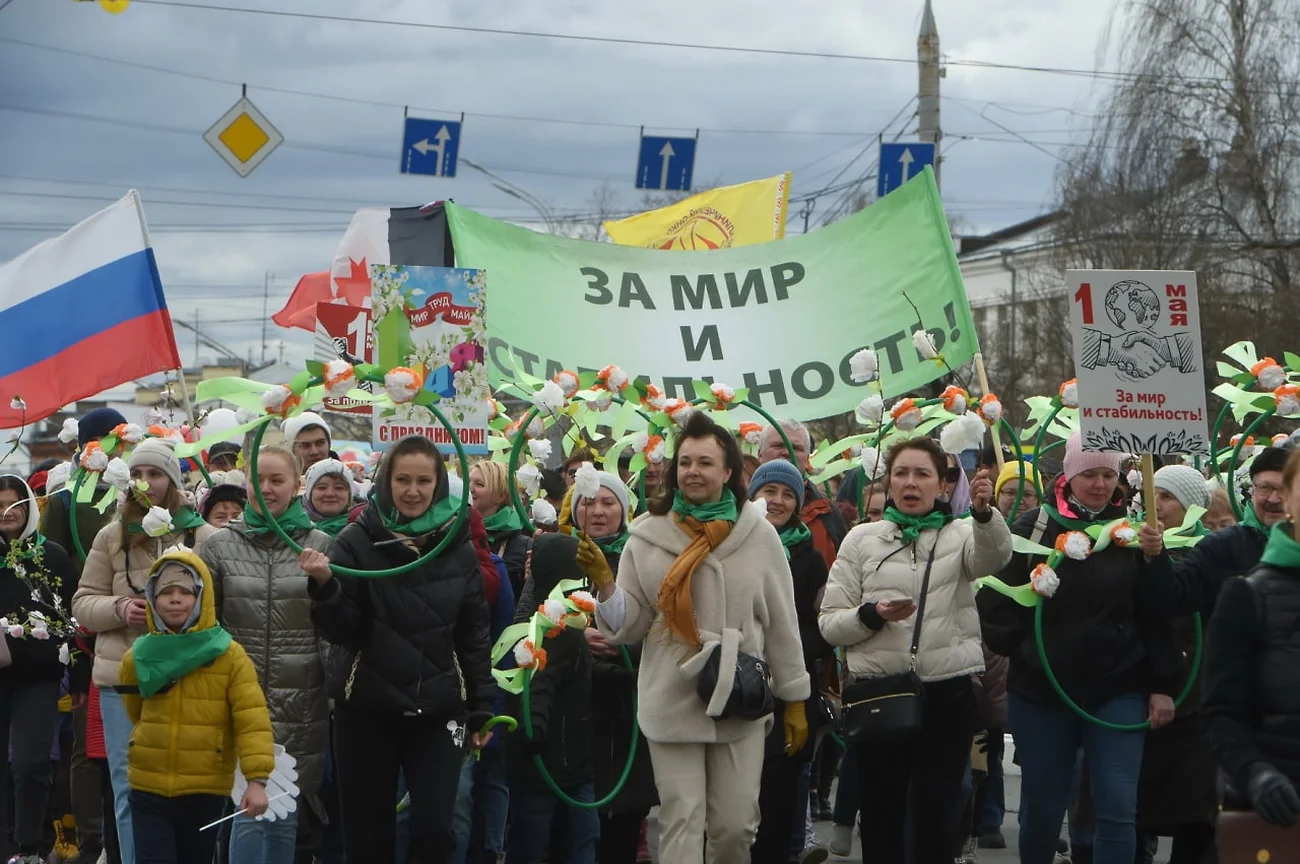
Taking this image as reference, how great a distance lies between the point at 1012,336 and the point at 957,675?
45.3m

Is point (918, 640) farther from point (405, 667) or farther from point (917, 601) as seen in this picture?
point (405, 667)

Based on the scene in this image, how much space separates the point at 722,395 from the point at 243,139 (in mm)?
8936

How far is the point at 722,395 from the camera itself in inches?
341

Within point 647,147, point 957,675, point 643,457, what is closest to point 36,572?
point 643,457

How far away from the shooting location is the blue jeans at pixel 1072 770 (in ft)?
23.7

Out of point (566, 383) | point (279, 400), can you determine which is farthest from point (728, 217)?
point (279, 400)

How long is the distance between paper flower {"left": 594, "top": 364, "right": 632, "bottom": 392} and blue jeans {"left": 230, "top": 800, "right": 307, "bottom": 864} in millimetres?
2306

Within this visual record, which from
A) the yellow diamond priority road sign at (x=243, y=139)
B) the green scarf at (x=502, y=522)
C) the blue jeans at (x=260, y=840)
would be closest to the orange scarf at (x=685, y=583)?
the blue jeans at (x=260, y=840)

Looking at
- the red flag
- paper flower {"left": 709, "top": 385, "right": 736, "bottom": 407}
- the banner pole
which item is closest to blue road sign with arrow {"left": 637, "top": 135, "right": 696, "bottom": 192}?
the red flag

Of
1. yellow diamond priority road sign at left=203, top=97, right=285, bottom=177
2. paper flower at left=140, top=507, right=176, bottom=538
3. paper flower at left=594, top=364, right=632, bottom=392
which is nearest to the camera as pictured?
paper flower at left=140, top=507, right=176, bottom=538

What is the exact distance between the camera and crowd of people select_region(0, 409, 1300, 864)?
6.79 m

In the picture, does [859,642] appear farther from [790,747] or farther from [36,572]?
[36,572]

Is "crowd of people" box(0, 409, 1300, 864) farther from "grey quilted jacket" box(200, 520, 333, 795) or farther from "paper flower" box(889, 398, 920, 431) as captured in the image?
"paper flower" box(889, 398, 920, 431)

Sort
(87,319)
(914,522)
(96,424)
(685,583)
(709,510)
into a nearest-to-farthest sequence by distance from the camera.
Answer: (685,583) < (709,510) < (914,522) < (96,424) < (87,319)
